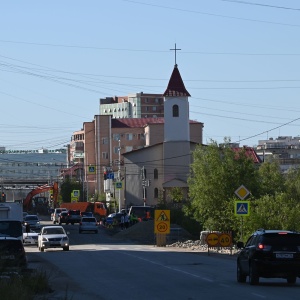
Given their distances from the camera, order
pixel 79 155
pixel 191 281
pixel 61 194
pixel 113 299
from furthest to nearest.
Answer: pixel 79 155, pixel 61 194, pixel 191 281, pixel 113 299

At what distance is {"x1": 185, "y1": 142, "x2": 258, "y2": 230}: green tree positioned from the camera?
62906 mm

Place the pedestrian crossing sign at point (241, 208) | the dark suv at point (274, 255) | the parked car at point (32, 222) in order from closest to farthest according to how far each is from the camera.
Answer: the dark suv at point (274, 255) < the pedestrian crossing sign at point (241, 208) < the parked car at point (32, 222)

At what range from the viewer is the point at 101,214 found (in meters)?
115

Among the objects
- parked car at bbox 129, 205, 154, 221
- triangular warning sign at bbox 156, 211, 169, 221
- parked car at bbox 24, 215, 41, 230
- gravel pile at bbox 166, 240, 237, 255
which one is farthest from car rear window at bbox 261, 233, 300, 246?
parked car at bbox 129, 205, 154, 221

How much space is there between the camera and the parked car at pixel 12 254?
2476 centimetres

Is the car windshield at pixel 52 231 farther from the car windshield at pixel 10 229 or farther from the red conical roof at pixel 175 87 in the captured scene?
the red conical roof at pixel 175 87

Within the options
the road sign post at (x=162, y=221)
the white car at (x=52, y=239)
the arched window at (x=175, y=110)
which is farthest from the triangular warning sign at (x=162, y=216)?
the arched window at (x=175, y=110)

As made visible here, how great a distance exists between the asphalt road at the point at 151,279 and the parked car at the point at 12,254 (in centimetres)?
122

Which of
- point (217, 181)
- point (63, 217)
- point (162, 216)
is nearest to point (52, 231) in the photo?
point (162, 216)

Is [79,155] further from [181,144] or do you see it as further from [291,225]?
[291,225]

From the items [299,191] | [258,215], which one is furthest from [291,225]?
[299,191]

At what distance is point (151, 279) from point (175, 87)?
8229cm

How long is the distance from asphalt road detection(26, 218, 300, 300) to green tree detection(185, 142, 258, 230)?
51.4 feet

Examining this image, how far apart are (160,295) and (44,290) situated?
9.78 ft
